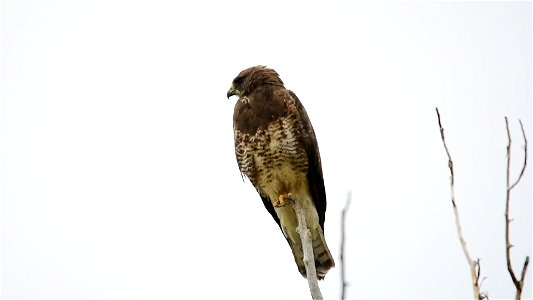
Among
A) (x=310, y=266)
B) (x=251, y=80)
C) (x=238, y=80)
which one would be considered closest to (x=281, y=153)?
(x=251, y=80)

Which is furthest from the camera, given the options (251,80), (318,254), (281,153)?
(251,80)

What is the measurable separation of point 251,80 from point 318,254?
198cm

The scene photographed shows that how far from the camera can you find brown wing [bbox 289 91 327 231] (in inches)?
271

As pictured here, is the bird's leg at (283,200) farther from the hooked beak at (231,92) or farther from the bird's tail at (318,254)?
the hooked beak at (231,92)

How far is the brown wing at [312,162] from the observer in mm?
6875

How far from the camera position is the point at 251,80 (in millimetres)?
7367

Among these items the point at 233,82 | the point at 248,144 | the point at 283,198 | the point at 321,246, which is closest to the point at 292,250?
the point at 321,246

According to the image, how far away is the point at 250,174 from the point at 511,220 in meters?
4.83

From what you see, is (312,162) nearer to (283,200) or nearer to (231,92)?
(283,200)

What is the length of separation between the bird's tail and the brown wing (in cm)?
29

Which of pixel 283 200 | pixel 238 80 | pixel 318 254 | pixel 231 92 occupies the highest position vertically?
pixel 238 80

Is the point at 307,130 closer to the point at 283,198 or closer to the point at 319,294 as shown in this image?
the point at 283,198

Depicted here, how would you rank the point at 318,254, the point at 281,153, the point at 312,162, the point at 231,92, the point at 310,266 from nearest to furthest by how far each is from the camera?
the point at 310,266, the point at 281,153, the point at 312,162, the point at 318,254, the point at 231,92

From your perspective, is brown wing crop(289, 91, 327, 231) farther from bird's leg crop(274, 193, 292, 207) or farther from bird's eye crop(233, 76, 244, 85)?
bird's eye crop(233, 76, 244, 85)
